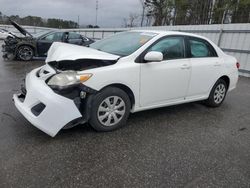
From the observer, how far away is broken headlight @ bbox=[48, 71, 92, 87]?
3.24 meters

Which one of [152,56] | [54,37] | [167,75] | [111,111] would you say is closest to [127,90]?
[111,111]

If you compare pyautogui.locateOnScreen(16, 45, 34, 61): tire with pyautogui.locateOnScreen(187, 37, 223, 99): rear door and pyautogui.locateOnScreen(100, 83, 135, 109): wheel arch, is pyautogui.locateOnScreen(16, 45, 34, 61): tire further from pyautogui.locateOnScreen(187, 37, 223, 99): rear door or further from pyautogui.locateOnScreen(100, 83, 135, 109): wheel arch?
pyautogui.locateOnScreen(100, 83, 135, 109): wheel arch

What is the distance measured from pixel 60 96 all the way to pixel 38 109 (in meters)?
0.34

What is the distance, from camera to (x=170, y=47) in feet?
14.1

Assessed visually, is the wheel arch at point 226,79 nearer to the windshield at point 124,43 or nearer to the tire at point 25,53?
the windshield at point 124,43

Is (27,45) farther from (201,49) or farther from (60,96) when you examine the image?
(60,96)

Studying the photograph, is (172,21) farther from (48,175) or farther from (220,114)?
(48,175)

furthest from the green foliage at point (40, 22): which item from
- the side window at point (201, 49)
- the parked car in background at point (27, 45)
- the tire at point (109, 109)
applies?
the tire at point (109, 109)

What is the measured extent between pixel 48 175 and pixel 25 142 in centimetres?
82

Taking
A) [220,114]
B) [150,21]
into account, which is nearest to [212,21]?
[150,21]

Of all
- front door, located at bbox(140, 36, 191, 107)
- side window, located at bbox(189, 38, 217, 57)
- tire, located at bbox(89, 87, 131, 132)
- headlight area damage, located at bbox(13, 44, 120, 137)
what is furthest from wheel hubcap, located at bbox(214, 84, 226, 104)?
headlight area damage, located at bbox(13, 44, 120, 137)

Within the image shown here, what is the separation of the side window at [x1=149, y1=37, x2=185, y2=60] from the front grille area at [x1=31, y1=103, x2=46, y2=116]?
6.12 ft

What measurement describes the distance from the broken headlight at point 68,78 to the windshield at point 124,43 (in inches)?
33.6

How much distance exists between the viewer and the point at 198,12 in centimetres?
1711
